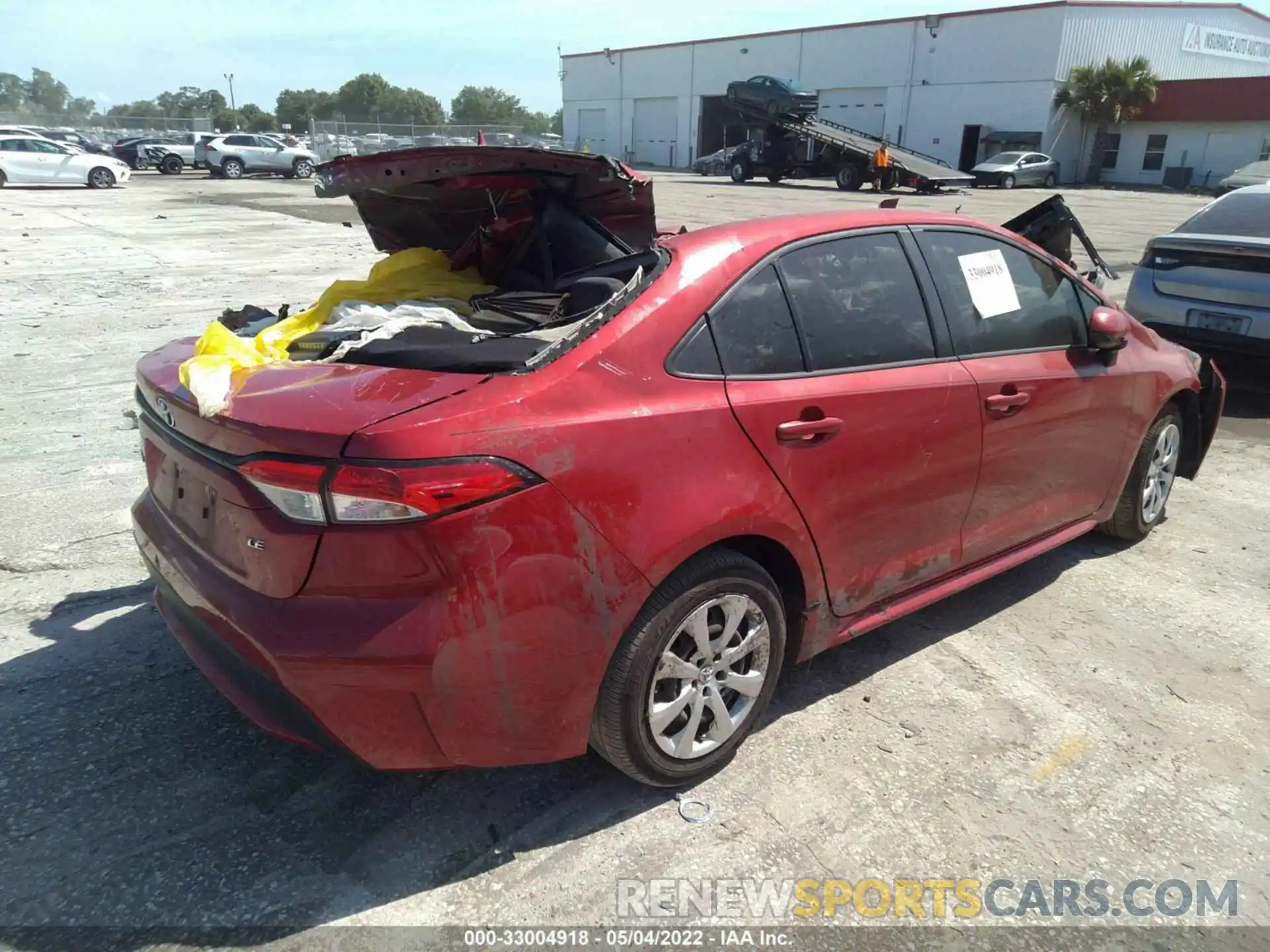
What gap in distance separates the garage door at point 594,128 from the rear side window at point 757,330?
6011 centimetres

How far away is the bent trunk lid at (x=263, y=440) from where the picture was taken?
2141 millimetres

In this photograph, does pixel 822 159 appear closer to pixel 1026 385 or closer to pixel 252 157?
pixel 252 157

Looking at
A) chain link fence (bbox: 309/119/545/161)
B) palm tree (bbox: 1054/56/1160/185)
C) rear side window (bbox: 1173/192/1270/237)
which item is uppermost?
palm tree (bbox: 1054/56/1160/185)

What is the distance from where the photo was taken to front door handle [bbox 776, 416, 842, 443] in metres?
2.62

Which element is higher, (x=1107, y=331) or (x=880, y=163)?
(x=880, y=163)

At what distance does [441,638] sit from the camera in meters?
2.10

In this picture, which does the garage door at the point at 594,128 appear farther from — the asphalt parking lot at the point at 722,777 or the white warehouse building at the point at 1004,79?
the asphalt parking lot at the point at 722,777

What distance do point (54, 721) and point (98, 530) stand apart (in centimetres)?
163

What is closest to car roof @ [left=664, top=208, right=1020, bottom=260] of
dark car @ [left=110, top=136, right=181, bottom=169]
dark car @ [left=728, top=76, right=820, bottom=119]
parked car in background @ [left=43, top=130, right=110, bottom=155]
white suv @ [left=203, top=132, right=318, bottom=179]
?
dark car @ [left=728, top=76, right=820, bottom=119]

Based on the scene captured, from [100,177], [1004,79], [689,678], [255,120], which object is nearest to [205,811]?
[689,678]

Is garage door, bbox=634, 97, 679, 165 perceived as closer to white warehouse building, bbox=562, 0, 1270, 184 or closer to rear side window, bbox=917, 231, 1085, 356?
white warehouse building, bbox=562, 0, 1270, 184

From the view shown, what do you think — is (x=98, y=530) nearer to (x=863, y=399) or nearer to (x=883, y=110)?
(x=863, y=399)

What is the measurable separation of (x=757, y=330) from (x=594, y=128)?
209 ft

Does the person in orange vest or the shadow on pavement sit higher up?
the person in orange vest
